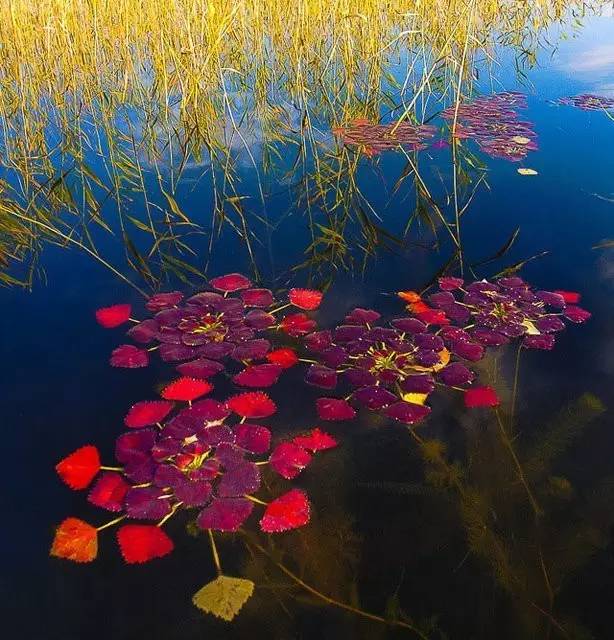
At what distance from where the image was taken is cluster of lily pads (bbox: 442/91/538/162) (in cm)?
276

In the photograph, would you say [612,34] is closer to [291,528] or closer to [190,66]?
[190,66]

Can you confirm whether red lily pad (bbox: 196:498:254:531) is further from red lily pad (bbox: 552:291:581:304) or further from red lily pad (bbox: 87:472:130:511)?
red lily pad (bbox: 552:291:581:304)

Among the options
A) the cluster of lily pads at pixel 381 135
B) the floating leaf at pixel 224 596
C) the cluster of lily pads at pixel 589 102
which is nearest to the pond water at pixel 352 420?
the floating leaf at pixel 224 596

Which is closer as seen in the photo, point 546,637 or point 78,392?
point 546,637

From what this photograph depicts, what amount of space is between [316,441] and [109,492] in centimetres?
37

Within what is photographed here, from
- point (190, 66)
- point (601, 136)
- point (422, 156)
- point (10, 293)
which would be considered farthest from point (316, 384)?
point (601, 136)

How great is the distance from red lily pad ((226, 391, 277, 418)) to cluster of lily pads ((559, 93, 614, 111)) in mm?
2665

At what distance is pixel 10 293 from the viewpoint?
6.06ft

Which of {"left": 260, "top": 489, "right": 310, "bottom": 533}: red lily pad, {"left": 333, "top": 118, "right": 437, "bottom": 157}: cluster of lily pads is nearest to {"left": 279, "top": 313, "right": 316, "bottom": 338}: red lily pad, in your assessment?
{"left": 260, "top": 489, "right": 310, "bottom": 533}: red lily pad

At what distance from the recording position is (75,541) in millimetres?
1038

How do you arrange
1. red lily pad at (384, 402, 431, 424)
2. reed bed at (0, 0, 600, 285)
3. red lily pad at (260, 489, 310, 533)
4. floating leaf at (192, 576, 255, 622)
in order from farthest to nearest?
reed bed at (0, 0, 600, 285)
red lily pad at (384, 402, 431, 424)
red lily pad at (260, 489, 310, 533)
floating leaf at (192, 576, 255, 622)

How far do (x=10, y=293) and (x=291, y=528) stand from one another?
3.97 ft

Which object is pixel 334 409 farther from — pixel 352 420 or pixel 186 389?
pixel 186 389

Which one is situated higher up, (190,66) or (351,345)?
(190,66)
